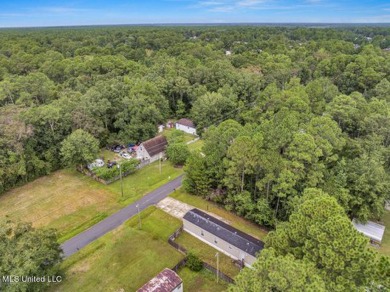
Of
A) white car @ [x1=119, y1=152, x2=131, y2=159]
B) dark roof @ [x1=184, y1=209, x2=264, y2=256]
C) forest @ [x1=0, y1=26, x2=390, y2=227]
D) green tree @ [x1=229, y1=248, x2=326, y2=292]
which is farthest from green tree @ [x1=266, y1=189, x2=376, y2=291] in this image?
white car @ [x1=119, y1=152, x2=131, y2=159]

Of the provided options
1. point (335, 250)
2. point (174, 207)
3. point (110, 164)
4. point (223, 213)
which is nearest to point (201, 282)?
point (223, 213)

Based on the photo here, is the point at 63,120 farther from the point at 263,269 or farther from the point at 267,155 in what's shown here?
the point at 263,269

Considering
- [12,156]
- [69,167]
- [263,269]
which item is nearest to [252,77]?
[69,167]

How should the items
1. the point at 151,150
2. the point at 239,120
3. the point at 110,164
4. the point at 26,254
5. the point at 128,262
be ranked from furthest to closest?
1. the point at 239,120
2. the point at 151,150
3. the point at 110,164
4. the point at 128,262
5. the point at 26,254

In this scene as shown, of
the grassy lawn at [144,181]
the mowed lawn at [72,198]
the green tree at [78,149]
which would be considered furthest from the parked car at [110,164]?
the grassy lawn at [144,181]

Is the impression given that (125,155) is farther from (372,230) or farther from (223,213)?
(372,230)

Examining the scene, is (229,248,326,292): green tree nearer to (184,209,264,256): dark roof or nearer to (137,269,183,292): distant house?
(137,269,183,292): distant house
